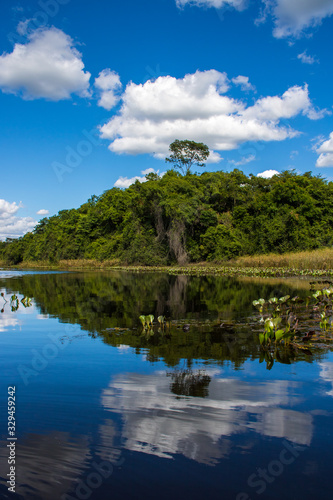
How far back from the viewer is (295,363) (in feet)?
17.1

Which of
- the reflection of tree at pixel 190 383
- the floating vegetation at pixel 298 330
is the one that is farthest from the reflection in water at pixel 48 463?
the floating vegetation at pixel 298 330

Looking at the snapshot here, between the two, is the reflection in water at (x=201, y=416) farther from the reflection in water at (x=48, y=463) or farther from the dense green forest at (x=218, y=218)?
the dense green forest at (x=218, y=218)

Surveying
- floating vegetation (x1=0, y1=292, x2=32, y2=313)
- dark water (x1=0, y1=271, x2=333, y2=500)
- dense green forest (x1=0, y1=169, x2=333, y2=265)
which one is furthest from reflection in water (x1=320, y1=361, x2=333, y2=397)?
dense green forest (x1=0, y1=169, x2=333, y2=265)

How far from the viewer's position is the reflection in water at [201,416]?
9.82 feet

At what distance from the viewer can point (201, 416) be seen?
3.46 metres

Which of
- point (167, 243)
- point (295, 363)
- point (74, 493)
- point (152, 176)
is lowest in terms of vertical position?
point (74, 493)

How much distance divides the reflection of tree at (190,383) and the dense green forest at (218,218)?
3572 centimetres

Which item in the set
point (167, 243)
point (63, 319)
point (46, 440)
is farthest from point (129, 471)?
point (167, 243)

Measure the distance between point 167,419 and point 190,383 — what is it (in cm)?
98

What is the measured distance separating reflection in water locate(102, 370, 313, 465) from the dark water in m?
0.01

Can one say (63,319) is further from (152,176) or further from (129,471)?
(152,176)

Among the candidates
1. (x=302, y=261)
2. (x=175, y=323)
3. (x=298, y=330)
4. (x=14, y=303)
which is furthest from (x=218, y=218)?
(x=298, y=330)

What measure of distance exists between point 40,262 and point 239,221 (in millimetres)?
37951

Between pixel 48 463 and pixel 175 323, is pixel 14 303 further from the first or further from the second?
pixel 48 463
